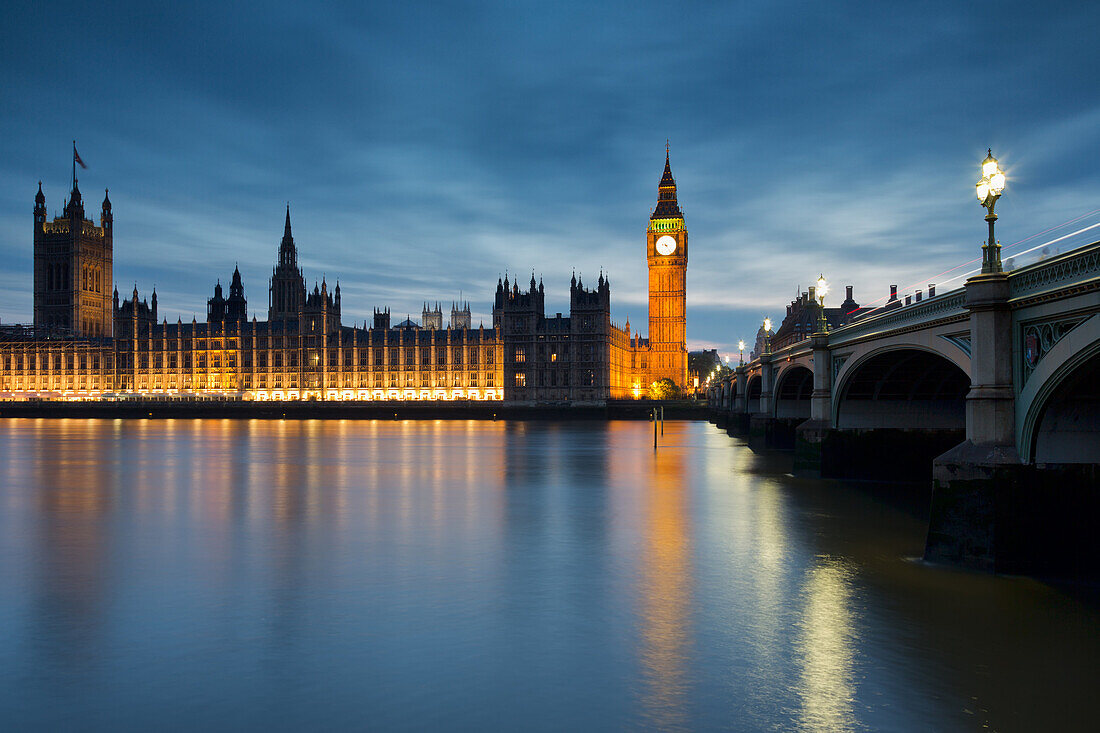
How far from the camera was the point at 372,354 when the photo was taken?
539 feet

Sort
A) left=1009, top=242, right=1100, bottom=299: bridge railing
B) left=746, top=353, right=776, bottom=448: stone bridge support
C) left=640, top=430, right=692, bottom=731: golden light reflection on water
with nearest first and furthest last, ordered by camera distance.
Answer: left=640, top=430, right=692, bottom=731: golden light reflection on water
left=1009, top=242, right=1100, bottom=299: bridge railing
left=746, top=353, right=776, bottom=448: stone bridge support

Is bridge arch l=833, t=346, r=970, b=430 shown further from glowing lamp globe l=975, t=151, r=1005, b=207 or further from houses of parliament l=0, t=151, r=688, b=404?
houses of parliament l=0, t=151, r=688, b=404

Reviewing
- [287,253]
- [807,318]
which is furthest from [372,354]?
[807,318]

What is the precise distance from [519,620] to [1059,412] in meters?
13.3

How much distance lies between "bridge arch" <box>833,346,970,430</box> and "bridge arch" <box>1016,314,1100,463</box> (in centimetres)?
1539

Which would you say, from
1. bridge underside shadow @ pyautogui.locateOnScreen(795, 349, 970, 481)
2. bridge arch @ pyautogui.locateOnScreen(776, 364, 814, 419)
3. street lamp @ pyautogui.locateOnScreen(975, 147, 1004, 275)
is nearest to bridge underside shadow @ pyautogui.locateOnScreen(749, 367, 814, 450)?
bridge arch @ pyautogui.locateOnScreen(776, 364, 814, 419)

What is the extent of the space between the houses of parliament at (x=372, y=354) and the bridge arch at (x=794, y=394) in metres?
88.9

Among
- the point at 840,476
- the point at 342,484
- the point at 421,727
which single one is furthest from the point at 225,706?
the point at 840,476

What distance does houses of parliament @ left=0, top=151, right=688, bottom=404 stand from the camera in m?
157

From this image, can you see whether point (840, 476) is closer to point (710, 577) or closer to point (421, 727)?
point (710, 577)

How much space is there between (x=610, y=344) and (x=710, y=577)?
13681 cm

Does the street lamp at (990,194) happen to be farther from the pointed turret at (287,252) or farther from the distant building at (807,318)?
the pointed turret at (287,252)

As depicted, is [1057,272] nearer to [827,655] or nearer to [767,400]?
[827,655]

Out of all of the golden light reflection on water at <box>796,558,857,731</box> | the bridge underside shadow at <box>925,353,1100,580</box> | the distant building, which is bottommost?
the golden light reflection on water at <box>796,558,857,731</box>
